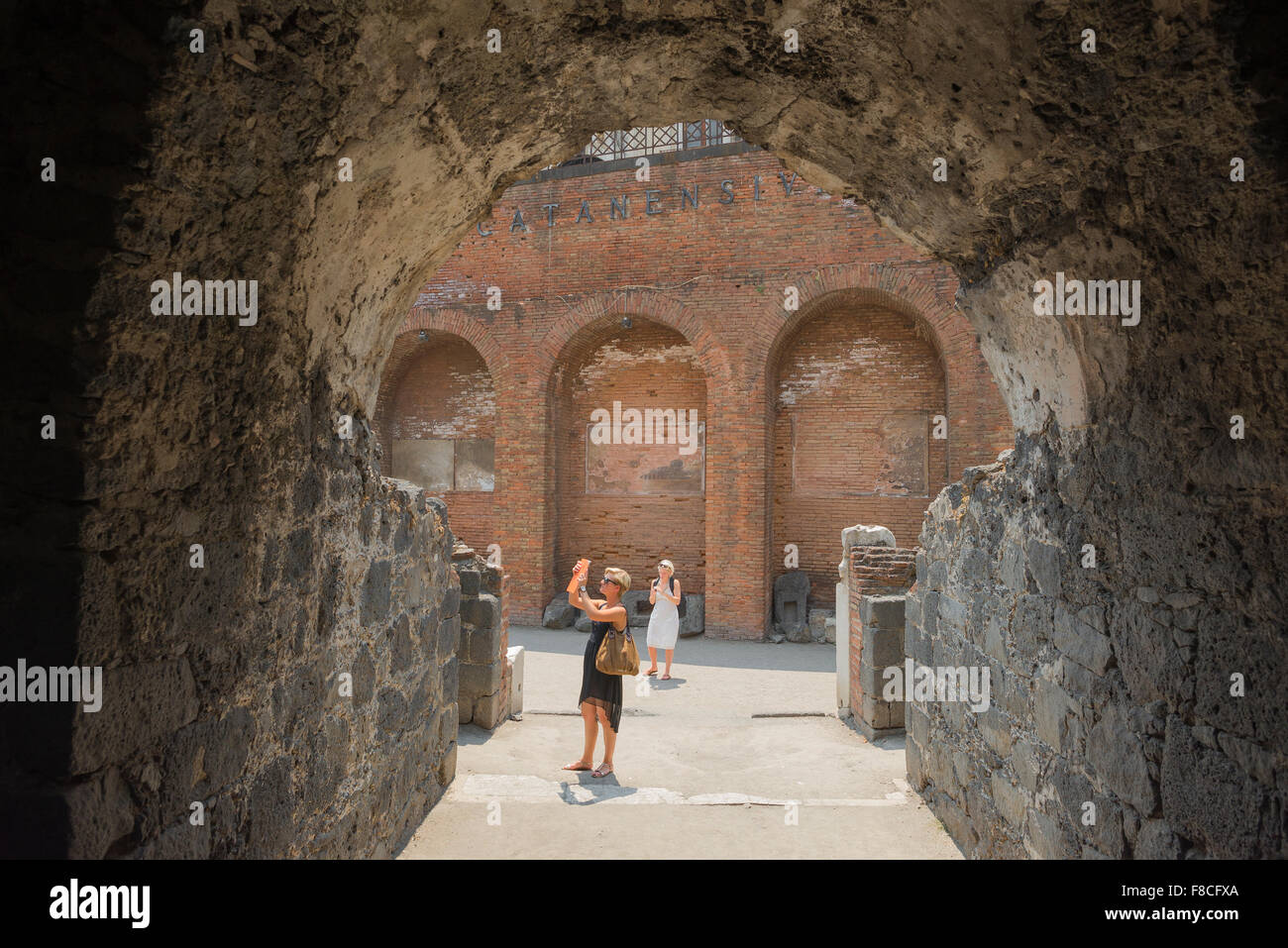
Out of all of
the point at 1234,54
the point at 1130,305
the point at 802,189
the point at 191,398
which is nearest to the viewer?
the point at 1234,54

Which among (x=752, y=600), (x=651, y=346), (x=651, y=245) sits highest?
(x=651, y=245)

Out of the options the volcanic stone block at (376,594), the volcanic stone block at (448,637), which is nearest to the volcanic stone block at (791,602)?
the volcanic stone block at (448,637)

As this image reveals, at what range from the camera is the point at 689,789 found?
4.90 m

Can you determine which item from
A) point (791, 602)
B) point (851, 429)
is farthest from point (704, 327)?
point (791, 602)

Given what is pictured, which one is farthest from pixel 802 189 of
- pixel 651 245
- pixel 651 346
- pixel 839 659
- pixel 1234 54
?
pixel 1234 54

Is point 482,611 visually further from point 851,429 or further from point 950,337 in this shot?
point 950,337

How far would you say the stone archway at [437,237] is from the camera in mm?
1560

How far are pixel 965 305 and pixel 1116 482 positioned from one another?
125cm

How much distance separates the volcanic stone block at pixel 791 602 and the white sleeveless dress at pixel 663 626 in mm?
2866

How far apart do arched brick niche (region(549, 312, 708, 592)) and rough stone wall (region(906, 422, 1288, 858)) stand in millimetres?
8047

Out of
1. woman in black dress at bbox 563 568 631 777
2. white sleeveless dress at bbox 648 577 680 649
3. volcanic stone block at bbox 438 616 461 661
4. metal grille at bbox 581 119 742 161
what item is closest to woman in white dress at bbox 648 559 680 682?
white sleeveless dress at bbox 648 577 680 649

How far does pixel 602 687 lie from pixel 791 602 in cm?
653

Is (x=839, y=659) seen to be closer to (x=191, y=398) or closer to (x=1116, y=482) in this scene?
(x=1116, y=482)

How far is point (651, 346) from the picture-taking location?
12281 mm
